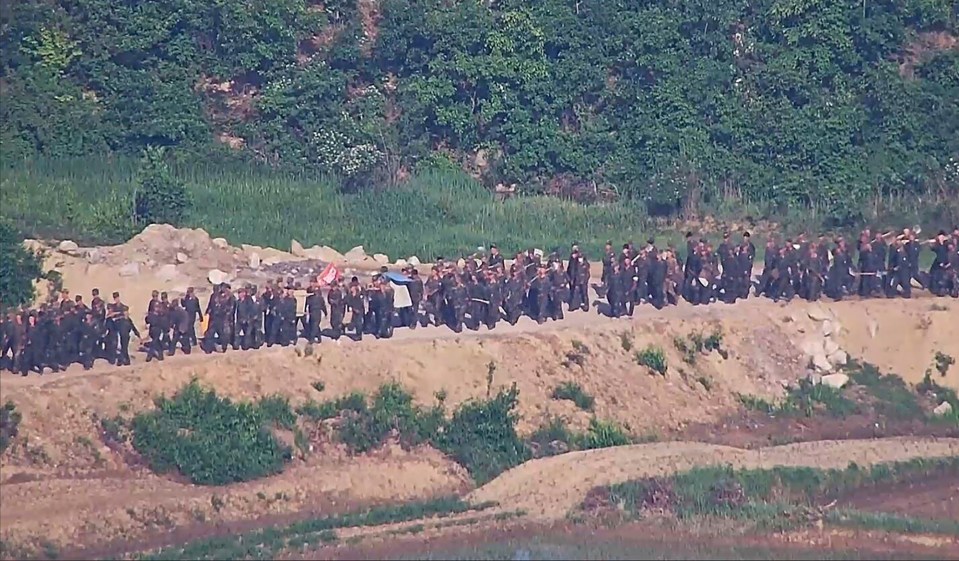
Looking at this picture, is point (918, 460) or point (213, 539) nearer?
point (213, 539)

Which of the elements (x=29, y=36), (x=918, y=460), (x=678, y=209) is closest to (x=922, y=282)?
(x=918, y=460)

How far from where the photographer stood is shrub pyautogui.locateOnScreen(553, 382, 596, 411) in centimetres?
3312

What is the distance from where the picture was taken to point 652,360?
3434 centimetres

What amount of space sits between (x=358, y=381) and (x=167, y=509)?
16.2 ft

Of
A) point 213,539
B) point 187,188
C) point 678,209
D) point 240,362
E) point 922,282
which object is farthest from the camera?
point 678,209

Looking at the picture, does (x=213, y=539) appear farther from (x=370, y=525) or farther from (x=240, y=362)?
(x=240, y=362)

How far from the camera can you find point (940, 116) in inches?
1932

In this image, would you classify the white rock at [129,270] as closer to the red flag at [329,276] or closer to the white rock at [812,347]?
the red flag at [329,276]

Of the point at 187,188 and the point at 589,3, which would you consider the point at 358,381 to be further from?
the point at 589,3

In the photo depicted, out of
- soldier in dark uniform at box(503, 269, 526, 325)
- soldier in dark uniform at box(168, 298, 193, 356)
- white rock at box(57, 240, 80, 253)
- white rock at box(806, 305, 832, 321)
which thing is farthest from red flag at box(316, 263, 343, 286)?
white rock at box(806, 305, 832, 321)

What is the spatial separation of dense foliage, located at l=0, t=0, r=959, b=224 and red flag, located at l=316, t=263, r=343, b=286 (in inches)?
412

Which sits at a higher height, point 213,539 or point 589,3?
point 589,3

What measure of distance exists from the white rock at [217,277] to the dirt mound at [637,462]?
29.5ft

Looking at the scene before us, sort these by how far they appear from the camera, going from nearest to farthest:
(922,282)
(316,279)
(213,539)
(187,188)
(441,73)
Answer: (213,539) → (316,279) → (922,282) → (187,188) → (441,73)
